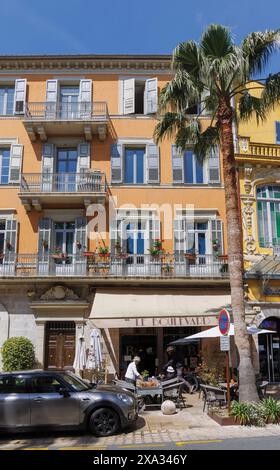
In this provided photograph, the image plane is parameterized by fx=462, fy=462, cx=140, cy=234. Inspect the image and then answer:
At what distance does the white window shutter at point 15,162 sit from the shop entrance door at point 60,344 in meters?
6.72

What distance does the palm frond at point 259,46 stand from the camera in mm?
13539

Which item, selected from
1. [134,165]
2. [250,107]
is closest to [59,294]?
[134,165]

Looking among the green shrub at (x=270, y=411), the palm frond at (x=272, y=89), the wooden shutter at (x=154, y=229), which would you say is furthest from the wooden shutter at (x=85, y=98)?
the green shrub at (x=270, y=411)

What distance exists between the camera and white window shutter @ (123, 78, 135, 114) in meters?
21.8

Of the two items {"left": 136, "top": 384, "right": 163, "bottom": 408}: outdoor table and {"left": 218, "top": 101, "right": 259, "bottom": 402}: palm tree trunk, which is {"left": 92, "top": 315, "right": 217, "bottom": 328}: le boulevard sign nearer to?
{"left": 136, "top": 384, "right": 163, "bottom": 408}: outdoor table

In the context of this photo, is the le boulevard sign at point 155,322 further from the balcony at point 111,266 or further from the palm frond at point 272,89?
the palm frond at point 272,89

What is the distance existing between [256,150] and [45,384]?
15.0m

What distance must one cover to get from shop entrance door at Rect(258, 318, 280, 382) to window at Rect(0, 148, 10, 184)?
43.3 feet

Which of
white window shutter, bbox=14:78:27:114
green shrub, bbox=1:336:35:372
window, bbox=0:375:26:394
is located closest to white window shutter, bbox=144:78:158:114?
white window shutter, bbox=14:78:27:114

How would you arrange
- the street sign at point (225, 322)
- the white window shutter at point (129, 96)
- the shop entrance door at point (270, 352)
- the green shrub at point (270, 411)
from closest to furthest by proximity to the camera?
the green shrub at point (270, 411), the street sign at point (225, 322), the shop entrance door at point (270, 352), the white window shutter at point (129, 96)

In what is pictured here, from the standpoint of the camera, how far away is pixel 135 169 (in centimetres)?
2158

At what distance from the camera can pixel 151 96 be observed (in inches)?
863
